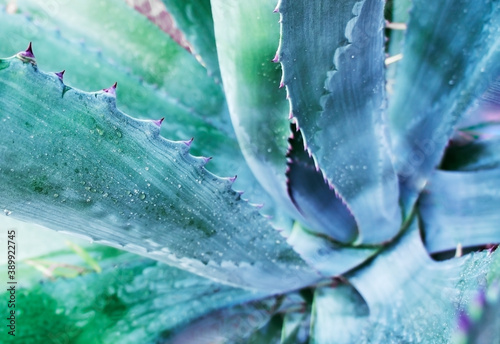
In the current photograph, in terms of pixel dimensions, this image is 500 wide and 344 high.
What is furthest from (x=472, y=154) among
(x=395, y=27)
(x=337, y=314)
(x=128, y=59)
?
(x=128, y=59)

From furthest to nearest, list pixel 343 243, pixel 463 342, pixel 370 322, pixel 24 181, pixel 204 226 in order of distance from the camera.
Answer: pixel 343 243 → pixel 370 322 → pixel 204 226 → pixel 24 181 → pixel 463 342

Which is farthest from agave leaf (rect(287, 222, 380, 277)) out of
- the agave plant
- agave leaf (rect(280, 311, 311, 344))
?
agave leaf (rect(280, 311, 311, 344))

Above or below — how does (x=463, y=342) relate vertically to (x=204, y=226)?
below

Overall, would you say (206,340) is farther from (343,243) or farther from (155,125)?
(155,125)

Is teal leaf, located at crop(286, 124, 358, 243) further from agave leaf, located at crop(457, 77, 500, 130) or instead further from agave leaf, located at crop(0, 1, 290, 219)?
agave leaf, located at crop(457, 77, 500, 130)

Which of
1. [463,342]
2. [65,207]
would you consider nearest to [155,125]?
[65,207]

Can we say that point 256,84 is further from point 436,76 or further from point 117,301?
point 117,301

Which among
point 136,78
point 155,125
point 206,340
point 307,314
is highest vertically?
point 136,78
